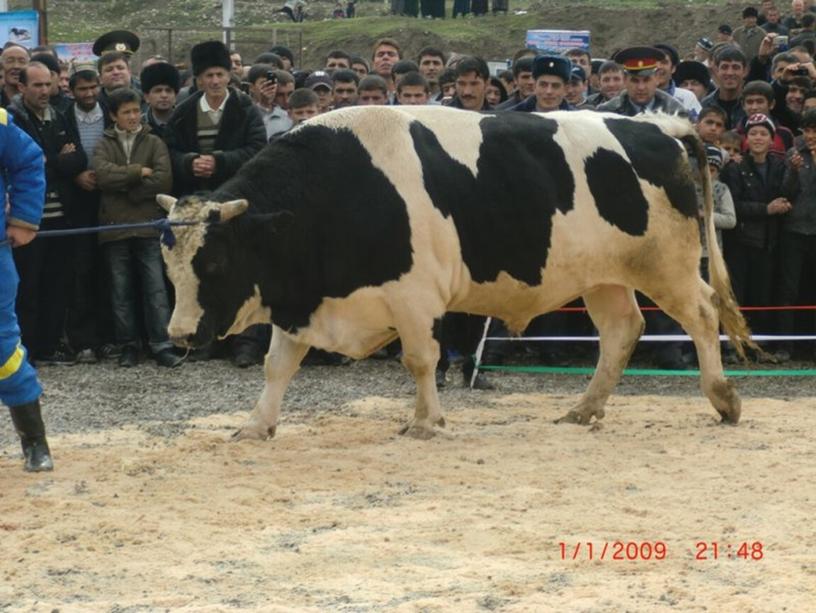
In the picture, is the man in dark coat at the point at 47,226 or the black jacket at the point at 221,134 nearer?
the man in dark coat at the point at 47,226

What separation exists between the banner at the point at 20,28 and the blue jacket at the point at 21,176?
905 centimetres

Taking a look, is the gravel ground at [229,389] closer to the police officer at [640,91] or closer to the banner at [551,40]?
the police officer at [640,91]

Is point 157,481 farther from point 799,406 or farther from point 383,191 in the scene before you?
point 799,406

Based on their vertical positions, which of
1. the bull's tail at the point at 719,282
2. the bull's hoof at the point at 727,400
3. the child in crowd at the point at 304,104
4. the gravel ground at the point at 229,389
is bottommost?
the gravel ground at the point at 229,389

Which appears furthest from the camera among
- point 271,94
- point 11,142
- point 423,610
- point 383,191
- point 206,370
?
point 271,94

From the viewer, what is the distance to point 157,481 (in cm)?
841

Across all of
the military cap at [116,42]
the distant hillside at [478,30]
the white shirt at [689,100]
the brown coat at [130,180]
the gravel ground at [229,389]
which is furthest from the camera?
the distant hillside at [478,30]

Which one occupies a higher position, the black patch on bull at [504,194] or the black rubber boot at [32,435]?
the black patch on bull at [504,194]

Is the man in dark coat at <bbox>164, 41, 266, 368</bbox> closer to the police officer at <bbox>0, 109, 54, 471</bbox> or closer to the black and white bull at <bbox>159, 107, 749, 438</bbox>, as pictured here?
the black and white bull at <bbox>159, 107, 749, 438</bbox>

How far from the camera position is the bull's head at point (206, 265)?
895 cm

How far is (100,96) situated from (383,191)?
4.27 meters

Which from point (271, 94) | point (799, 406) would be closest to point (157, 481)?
point (799, 406)
